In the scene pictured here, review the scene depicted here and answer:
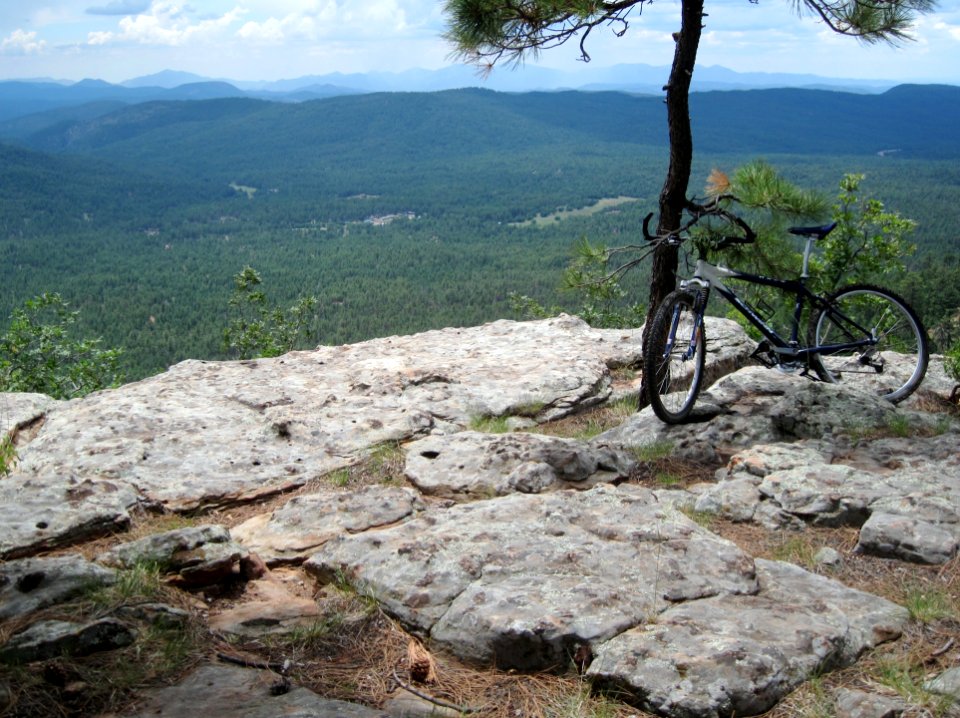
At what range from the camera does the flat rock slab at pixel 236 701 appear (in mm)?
2715

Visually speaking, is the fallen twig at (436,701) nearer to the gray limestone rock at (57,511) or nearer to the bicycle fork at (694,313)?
the gray limestone rock at (57,511)

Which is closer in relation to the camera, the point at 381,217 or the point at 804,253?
the point at 804,253

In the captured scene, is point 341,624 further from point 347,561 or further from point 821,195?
point 821,195

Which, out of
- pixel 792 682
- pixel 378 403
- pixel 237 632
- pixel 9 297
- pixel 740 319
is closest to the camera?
pixel 792 682

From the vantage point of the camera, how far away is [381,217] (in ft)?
491

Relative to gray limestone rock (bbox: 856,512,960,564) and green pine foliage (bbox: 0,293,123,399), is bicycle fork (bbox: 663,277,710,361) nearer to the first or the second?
gray limestone rock (bbox: 856,512,960,564)

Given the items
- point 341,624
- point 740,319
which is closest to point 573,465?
Result: point 341,624

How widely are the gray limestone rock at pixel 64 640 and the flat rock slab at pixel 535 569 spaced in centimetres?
105

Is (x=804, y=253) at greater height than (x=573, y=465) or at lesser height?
greater

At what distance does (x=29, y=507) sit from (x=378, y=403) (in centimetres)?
306

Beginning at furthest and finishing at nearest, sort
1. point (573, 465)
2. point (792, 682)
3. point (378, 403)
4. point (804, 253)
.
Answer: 1. point (378, 403)
2. point (804, 253)
3. point (573, 465)
4. point (792, 682)

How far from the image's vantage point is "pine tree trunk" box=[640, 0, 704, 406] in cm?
639

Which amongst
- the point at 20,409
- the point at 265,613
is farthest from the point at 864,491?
the point at 20,409

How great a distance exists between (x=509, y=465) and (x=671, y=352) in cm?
166
